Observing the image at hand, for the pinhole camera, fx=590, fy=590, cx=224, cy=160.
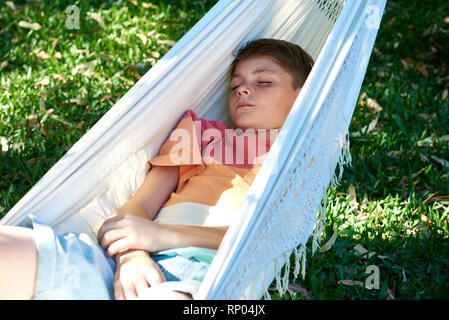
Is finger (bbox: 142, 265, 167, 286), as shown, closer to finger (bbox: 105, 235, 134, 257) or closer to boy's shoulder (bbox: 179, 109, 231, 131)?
finger (bbox: 105, 235, 134, 257)

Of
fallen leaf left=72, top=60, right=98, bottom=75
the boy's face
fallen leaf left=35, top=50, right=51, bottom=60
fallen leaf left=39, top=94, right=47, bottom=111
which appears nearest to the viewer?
the boy's face

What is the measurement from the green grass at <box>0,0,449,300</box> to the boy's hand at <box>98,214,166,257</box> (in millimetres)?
500

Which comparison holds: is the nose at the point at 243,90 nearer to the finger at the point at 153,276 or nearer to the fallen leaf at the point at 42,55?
the finger at the point at 153,276

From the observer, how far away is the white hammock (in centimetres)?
148

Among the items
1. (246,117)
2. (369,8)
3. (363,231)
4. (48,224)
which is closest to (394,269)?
(363,231)

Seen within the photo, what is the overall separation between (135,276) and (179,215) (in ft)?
1.16

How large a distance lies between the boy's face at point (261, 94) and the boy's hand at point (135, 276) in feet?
2.29

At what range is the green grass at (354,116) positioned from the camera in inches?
83.0

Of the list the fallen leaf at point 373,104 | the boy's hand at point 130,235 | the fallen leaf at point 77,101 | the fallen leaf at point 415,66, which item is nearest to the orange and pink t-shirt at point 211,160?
the boy's hand at point 130,235

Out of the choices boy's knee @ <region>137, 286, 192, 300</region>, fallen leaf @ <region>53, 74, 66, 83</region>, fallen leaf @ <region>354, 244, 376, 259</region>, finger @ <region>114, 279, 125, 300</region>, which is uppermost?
fallen leaf @ <region>53, 74, 66, 83</region>

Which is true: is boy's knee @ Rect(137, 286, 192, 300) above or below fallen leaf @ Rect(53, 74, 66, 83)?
below

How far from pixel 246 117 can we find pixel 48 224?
0.77 m

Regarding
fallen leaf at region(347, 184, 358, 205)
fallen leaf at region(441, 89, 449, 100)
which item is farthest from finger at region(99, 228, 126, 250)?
fallen leaf at region(441, 89, 449, 100)

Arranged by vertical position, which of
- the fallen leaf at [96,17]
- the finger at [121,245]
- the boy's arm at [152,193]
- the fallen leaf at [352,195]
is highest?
the fallen leaf at [96,17]
